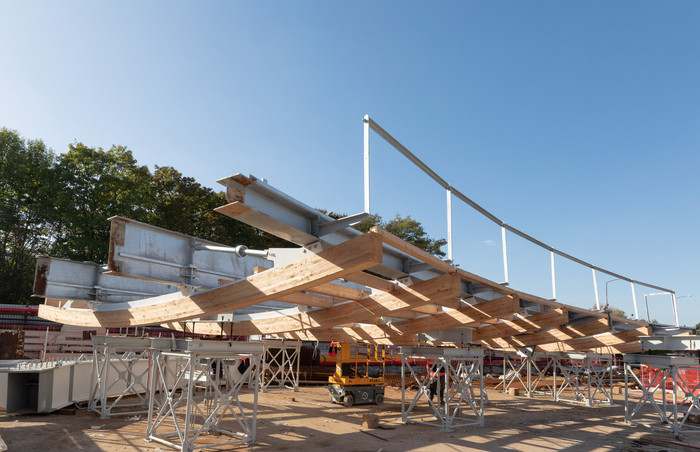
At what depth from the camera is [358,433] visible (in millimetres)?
13875

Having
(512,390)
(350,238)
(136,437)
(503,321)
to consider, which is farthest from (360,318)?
(512,390)

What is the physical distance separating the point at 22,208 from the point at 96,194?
4.96 metres

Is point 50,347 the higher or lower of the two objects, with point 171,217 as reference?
lower

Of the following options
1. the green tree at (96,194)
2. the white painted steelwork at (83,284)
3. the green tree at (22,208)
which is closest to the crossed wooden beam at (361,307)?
the white painted steelwork at (83,284)

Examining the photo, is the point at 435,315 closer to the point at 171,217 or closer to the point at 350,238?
the point at 350,238

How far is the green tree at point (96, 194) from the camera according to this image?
99.7 feet

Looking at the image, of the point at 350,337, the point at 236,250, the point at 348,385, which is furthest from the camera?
the point at 348,385

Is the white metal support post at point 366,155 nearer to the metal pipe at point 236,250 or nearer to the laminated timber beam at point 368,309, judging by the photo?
the metal pipe at point 236,250

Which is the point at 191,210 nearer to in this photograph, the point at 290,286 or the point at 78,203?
the point at 78,203

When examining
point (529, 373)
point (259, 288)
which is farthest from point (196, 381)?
point (529, 373)

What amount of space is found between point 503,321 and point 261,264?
1007 centimetres

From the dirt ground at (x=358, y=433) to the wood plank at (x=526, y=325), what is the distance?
307cm

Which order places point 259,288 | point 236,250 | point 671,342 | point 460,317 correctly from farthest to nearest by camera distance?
point 671,342 → point 460,317 → point 236,250 → point 259,288

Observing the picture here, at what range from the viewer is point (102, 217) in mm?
30766
